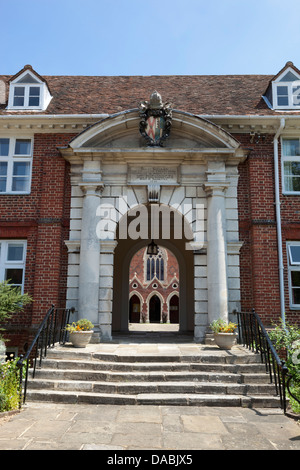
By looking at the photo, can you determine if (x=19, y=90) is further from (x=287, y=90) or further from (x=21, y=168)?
(x=287, y=90)

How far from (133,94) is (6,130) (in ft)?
13.9

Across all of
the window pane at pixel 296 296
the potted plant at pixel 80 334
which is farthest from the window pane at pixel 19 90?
the window pane at pixel 296 296

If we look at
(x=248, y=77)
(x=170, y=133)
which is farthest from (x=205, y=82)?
(x=170, y=133)

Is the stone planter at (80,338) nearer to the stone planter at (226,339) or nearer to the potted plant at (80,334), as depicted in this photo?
the potted plant at (80,334)

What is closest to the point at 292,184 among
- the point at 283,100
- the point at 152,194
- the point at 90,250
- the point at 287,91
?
the point at 283,100

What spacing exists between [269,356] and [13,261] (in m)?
6.90

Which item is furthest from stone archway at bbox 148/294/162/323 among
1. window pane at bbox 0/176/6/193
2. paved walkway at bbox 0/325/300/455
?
paved walkway at bbox 0/325/300/455

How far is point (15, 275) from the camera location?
10.3m

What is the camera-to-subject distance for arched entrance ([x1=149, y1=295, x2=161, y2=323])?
37.4 meters

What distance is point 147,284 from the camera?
37.7 meters

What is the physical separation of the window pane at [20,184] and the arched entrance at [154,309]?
28.2 metres

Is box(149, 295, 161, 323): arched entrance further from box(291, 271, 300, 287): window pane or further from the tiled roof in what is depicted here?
box(291, 271, 300, 287): window pane

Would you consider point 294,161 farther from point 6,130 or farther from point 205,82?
point 6,130

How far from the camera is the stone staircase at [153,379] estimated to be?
6.15 metres
